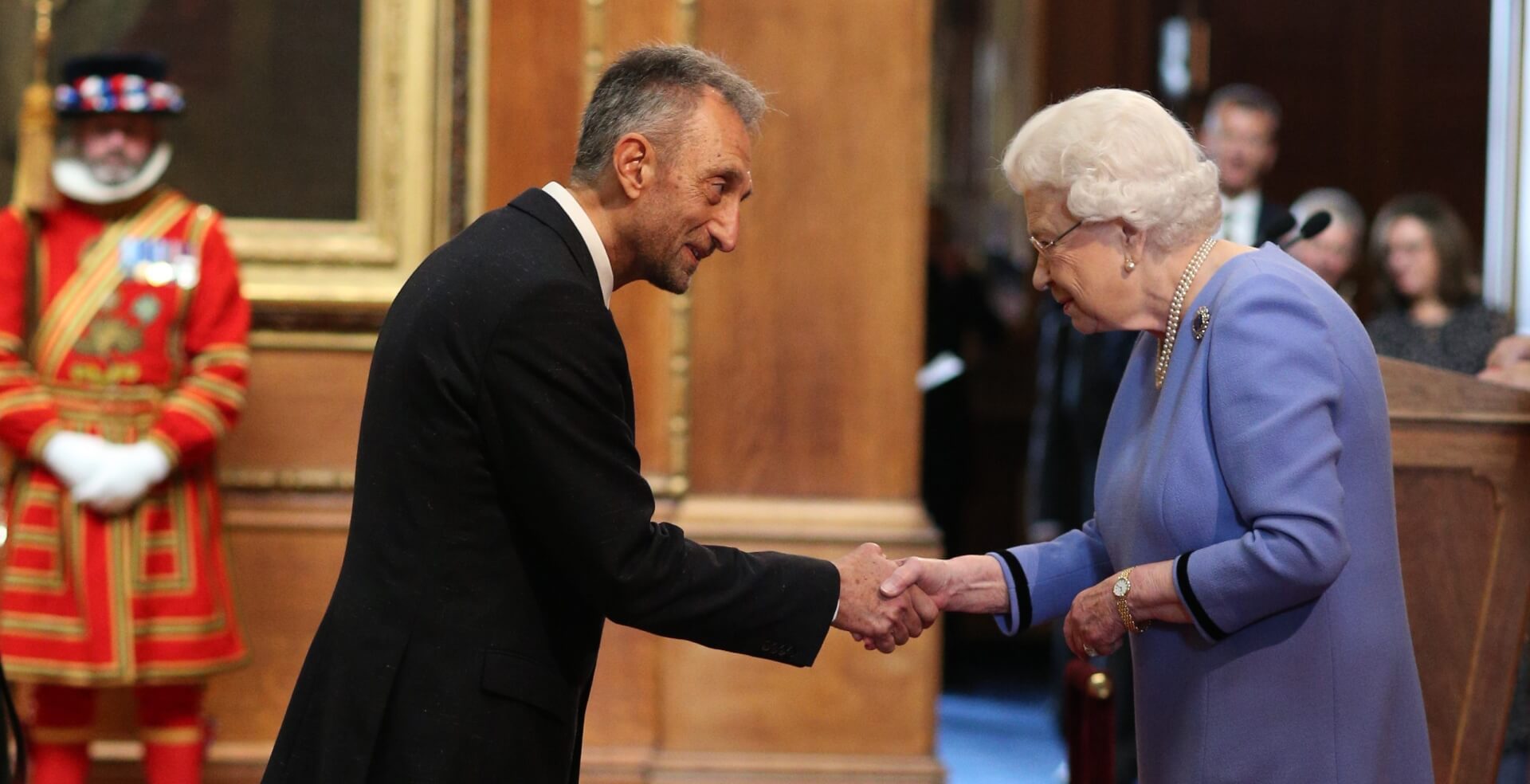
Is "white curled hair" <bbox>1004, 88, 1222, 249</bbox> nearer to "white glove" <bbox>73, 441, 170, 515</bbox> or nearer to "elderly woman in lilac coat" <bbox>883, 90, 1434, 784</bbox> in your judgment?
"elderly woman in lilac coat" <bbox>883, 90, 1434, 784</bbox>

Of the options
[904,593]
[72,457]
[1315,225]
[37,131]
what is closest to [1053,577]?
[904,593]

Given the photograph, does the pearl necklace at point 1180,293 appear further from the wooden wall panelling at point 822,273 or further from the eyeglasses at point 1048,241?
the wooden wall panelling at point 822,273

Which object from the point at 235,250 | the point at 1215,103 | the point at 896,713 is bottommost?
the point at 896,713

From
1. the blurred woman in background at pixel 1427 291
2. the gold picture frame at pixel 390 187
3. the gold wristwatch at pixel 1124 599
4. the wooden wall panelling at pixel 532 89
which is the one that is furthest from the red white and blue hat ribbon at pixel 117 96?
the blurred woman in background at pixel 1427 291

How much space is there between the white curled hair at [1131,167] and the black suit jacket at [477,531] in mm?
656

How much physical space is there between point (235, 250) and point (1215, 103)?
116 inches

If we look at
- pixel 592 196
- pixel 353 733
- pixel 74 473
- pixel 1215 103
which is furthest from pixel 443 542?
pixel 1215 103

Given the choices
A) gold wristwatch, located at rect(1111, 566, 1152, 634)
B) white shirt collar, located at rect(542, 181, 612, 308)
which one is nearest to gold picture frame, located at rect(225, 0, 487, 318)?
white shirt collar, located at rect(542, 181, 612, 308)

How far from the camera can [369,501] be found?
221 cm

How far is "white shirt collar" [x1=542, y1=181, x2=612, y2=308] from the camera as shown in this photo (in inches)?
91.4

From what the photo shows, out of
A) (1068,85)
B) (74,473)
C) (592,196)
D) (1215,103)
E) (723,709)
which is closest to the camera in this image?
(592,196)

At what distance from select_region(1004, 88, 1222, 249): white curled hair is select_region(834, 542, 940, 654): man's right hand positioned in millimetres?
647

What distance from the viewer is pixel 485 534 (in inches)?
85.4

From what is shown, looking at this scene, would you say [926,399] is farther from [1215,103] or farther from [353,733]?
[353,733]
